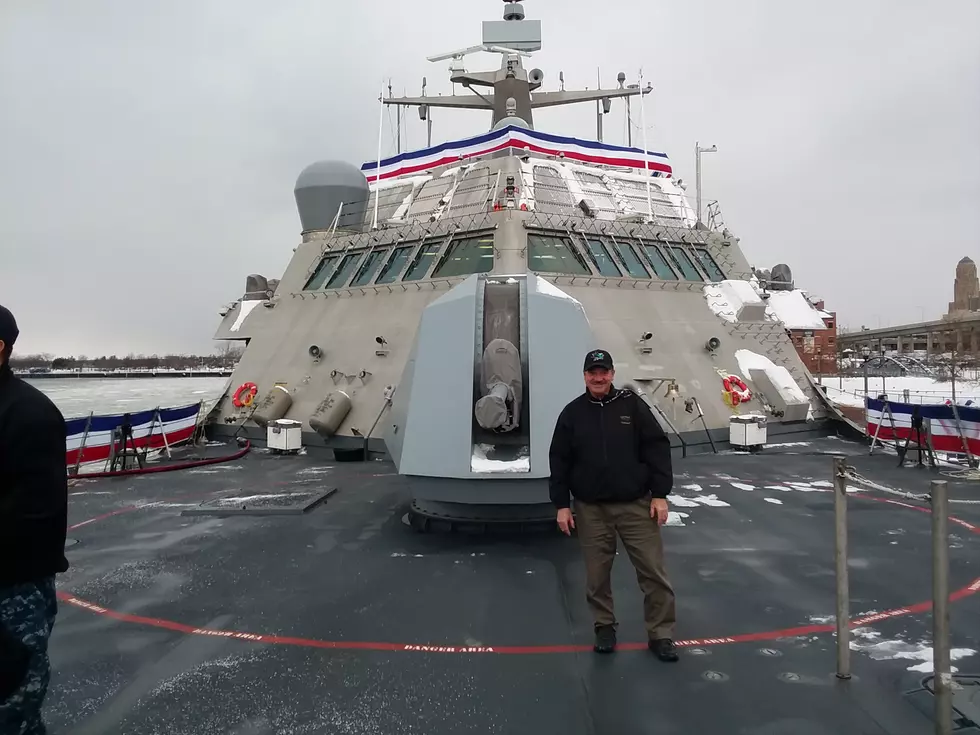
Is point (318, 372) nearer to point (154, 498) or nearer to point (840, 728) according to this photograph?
point (154, 498)

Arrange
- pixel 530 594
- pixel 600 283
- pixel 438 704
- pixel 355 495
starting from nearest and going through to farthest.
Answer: pixel 438 704
pixel 530 594
pixel 355 495
pixel 600 283

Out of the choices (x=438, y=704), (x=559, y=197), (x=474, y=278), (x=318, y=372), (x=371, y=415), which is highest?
(x=559, y=197)

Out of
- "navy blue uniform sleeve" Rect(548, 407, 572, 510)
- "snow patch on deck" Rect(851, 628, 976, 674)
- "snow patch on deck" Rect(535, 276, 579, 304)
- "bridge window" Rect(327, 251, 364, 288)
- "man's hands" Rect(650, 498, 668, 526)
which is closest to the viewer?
"snow patch on deck" Rect(851, 628, 976, 674)

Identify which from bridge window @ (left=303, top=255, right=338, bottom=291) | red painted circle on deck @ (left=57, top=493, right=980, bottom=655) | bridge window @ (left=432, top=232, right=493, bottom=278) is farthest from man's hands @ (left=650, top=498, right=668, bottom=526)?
bridge window @ (left=303, top=255, right=338, bottom=291)

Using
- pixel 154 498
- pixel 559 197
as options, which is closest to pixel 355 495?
pixel 154 498

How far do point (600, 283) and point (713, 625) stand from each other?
7.92m

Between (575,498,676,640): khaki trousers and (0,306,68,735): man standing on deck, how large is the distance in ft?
7.79

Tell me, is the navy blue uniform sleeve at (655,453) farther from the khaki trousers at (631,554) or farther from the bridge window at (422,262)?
the bridge window at (422,262)

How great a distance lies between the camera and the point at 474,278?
5516 millimetres

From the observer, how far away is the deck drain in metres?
6.34

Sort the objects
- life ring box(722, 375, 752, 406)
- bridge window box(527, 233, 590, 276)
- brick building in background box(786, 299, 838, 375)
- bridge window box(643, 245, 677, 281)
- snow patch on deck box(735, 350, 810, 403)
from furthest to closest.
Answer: brick building in background box(786, 299, 838, 375)
bridge window box(643, 245, 677, 281)
snow patch on deck box(735, 350, 810, 403)
bridge window box(527, 233, 590, 276)
life ring box(722, 375, 752, 406)

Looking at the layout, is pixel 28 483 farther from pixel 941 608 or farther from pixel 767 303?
pixel 767 303

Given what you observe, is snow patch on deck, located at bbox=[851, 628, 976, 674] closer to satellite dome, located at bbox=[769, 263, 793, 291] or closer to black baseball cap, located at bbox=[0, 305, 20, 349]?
black baseball cap, located at bbox=[0, 305, 20, 349]

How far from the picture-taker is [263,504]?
664 centimetres
